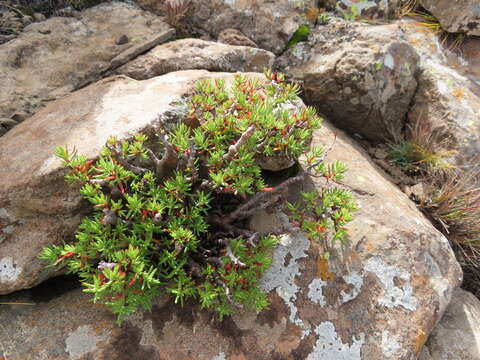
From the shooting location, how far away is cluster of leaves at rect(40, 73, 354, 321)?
248 centimetres

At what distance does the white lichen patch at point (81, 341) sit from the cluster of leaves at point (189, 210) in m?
0.30

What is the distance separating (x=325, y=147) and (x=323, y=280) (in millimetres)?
1842

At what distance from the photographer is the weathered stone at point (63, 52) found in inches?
169

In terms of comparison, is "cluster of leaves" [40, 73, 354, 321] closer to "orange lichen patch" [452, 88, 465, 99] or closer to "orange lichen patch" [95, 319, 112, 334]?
"orange lichen patch" [95, 319, 112, 334]

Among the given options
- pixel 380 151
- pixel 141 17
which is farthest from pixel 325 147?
pixel 141 17

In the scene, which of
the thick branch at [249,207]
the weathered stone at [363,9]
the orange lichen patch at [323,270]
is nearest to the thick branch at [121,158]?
the thick branch at [249,207]

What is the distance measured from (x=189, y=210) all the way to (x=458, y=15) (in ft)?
20.9

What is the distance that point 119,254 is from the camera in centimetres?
227

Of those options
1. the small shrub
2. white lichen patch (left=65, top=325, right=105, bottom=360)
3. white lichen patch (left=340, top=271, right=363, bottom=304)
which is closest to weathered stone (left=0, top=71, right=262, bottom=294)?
white lichen patch (left=65, top=325, right=105, bottom=360)

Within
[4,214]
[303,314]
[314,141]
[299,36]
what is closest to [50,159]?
[4,214]

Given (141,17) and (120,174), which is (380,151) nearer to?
(120,174)

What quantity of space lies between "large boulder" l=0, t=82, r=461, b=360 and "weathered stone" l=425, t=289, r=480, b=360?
16.7 inches

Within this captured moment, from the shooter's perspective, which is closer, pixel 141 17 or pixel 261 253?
pixel 261 253

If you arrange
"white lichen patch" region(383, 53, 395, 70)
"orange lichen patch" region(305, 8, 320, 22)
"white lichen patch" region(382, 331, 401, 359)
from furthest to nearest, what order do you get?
"orange lichen patch" region(305, 8, 320, 22)
"white lichen patch" region(383, 53, 395, 70)
"white lichen patch" region(382, 331, 401, 359)
